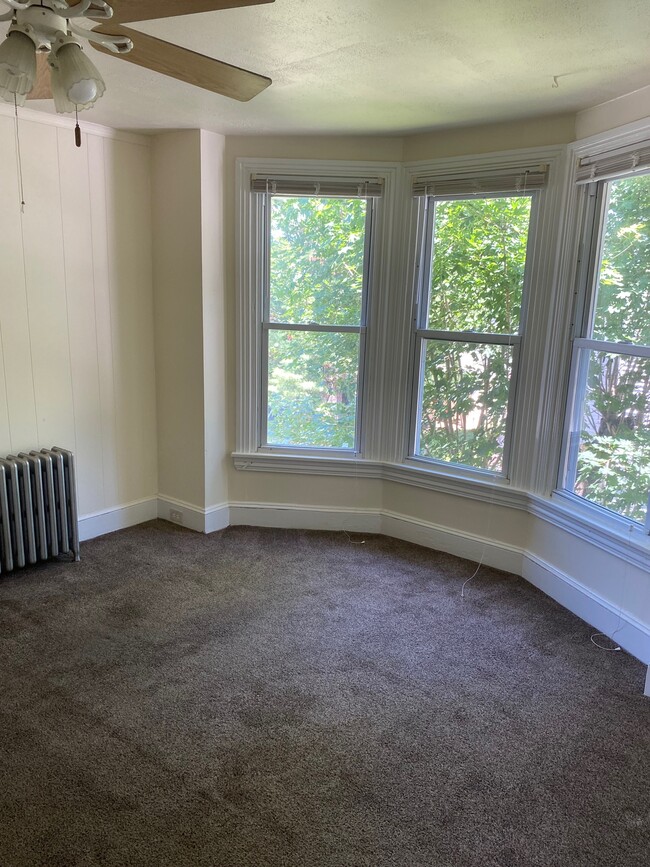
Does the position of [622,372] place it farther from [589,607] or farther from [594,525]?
[589,607]

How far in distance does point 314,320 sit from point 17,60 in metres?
2.49

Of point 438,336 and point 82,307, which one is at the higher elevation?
point 82,307

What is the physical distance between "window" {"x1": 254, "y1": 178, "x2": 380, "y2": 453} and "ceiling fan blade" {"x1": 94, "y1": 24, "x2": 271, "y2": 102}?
5.29 feet

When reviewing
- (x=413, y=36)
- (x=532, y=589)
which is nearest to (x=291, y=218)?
(x=413, y=36)

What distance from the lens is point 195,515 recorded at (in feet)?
13.0

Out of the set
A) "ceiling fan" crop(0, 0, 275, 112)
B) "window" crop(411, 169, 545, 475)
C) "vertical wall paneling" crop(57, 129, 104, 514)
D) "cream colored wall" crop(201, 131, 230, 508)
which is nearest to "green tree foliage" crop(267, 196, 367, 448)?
"cream colored wall" crop(201, 131, 230, 508)

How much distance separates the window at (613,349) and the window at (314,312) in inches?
50.1

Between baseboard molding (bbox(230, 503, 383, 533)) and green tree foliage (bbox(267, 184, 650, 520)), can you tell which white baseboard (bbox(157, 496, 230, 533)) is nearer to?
baseboard molding (bbox(230, 503, 383, 533))

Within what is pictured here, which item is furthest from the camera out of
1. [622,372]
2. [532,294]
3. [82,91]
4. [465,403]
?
[465,403]

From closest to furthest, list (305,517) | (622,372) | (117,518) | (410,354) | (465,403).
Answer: (622,372)
(465,403)
(410,354)
(117,518)
(305,517)

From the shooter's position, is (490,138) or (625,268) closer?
(625,268)

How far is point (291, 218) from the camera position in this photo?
12.2 feet

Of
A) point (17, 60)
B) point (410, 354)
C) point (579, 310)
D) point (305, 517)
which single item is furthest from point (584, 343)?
point (17, 60)

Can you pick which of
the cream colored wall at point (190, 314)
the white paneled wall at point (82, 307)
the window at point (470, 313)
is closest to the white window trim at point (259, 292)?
the cream colored wall at point (190, 314)
